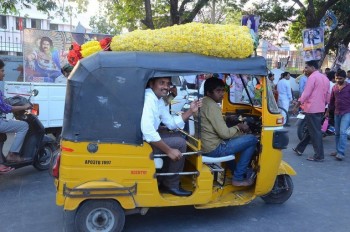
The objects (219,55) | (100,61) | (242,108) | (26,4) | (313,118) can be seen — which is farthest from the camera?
(26,4)

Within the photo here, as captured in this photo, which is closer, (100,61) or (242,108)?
(100,61)

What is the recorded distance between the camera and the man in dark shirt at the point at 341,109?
734 centimetres

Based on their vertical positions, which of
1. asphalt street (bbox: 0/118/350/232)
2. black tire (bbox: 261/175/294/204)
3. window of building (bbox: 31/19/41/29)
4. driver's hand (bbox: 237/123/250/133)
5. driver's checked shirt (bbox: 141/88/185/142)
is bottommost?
asphalt street (bbox: 0/118/350/232)

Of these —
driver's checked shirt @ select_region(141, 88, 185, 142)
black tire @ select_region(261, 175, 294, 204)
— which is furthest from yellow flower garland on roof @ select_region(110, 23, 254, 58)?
black tire @ select_region(261, 175, 294, 204)

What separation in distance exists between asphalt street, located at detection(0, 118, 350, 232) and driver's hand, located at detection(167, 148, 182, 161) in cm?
87

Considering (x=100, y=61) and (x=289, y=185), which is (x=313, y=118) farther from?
(x=100, y=61)

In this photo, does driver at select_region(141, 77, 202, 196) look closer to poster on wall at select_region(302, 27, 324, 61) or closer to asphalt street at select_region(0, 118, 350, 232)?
asphalt street at select_region(0, 118, 350, 232)

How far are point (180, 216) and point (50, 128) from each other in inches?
167

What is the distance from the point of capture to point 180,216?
4.50 metres

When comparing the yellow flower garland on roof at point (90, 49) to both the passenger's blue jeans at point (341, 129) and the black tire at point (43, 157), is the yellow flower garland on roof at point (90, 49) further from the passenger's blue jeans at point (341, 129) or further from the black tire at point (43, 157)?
the passenger's blue jeans at point (341, 129)

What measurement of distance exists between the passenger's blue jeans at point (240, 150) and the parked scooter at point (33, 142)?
313cm

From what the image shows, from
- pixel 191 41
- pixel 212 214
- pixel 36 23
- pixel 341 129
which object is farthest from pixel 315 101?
pixel 36 23

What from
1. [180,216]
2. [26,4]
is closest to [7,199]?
[180,216]

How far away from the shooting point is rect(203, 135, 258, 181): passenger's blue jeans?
174 inches
